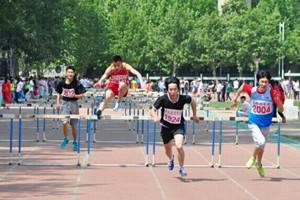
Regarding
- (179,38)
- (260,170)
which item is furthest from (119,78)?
(179,38)

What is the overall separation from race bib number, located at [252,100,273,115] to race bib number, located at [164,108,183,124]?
4.34 ft

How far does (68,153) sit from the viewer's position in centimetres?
1752

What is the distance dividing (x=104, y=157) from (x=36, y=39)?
1511 inches

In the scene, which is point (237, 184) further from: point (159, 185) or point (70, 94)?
point (70, 94)

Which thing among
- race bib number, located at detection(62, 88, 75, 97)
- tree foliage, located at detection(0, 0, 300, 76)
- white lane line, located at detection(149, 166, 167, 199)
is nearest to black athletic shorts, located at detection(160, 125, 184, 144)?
white lane line, located at detection(149, 166, 167, 199)

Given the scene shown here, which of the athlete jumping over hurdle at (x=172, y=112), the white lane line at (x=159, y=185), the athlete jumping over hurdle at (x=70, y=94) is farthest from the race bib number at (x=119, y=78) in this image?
the athlete jumping over hurdle at (x=172, y=112)

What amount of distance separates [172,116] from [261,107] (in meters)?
1.54

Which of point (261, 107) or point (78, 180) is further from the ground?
point (261, 107)

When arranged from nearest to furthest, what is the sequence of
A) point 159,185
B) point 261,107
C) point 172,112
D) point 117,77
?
point 159,185, point 172,112, point 261,107, point 117,77

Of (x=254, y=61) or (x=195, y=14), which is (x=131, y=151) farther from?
(x=195, y=14)

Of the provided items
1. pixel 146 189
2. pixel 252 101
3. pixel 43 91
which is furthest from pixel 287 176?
pixel 43 91

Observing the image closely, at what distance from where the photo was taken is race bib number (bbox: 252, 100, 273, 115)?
13617 millimetres

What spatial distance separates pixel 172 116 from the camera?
13.3 metres

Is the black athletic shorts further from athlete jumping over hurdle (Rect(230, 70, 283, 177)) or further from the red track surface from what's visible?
athlete jumping over hurdle (Rect(230, 70, 283, 177))
